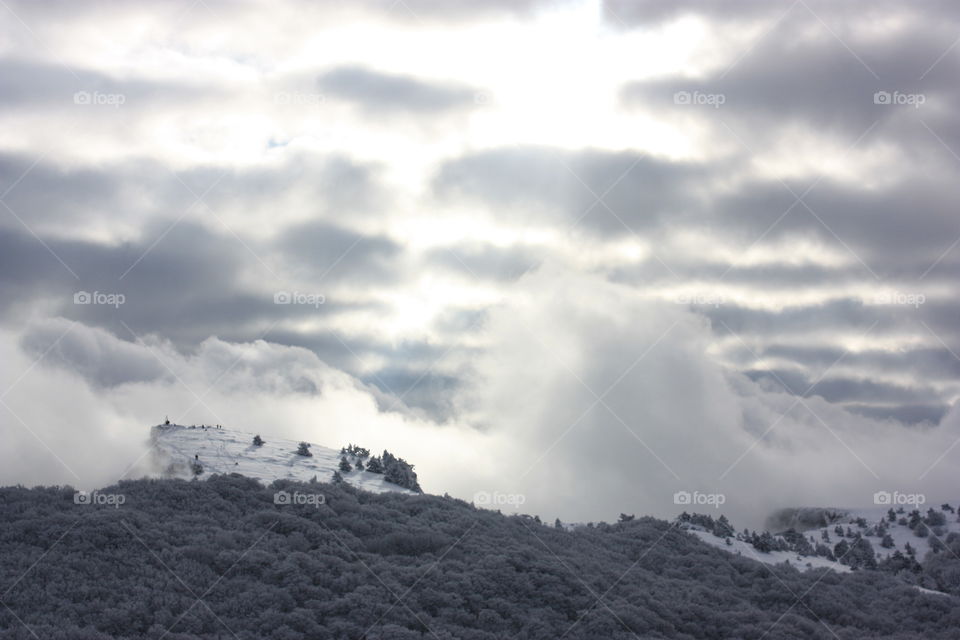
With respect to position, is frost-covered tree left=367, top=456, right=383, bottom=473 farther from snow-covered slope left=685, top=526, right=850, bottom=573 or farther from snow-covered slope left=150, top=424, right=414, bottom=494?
snow-covered slope left=685, top=526, right=850, bottom=573

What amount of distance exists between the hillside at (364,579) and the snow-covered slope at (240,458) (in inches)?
129

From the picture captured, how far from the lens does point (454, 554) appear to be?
4988cm

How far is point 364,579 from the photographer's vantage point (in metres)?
44.6

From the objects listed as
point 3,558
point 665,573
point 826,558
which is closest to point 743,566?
point 665,573

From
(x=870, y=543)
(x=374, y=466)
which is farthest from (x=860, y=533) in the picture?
(x=374, y=466)

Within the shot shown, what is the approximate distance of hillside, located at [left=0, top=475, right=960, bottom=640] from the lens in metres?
39.3

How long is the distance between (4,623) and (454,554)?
23122 mm

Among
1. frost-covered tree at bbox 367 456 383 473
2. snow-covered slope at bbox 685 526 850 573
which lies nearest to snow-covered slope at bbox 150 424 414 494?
frost-covered tree at bbox 367 456 383 473

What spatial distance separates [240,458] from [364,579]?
20.5 meters

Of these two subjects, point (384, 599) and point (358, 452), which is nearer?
point (384, 599)

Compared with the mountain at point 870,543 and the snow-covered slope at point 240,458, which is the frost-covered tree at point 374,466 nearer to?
the snow-covered slope at point 240,458

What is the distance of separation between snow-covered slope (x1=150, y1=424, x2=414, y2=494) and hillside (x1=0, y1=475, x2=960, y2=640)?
328cm

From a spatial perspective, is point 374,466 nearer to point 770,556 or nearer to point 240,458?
point 240,458

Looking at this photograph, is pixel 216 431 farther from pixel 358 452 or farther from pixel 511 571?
pixel 511 571
